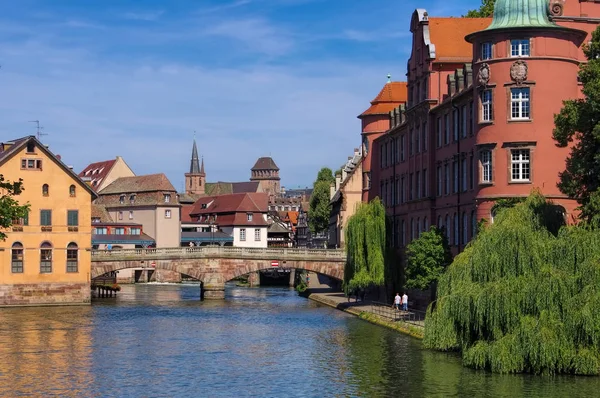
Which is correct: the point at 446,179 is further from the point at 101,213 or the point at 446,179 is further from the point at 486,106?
the point at 101,213

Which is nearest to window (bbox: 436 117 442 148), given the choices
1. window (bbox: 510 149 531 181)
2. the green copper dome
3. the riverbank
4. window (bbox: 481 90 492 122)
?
window (bbox: 481 90 492 122)

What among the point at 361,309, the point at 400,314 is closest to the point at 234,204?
the point at 361,309

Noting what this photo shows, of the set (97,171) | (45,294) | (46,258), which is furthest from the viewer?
(97,171)

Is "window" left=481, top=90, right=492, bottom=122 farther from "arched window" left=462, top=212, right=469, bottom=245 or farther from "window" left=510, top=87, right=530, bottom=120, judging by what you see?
"arched window" left=462, top=212, right=469, bottom=245

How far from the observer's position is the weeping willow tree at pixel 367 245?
74.4 meters

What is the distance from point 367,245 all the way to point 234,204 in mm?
80359

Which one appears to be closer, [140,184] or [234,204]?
[140,184]

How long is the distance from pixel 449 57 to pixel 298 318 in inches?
776

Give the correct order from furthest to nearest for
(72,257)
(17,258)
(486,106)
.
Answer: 1. (72,257)
2. (17,258)
3. (486,106)

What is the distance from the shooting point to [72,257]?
8400cm

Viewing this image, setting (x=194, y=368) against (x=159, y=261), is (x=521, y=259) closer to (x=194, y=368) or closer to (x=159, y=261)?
(x=194, y=368)

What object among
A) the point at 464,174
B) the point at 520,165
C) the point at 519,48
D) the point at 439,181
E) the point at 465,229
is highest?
the point at 519,48

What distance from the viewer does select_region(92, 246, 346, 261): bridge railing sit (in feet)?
293

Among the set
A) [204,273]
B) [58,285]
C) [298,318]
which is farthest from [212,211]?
[298,318]
